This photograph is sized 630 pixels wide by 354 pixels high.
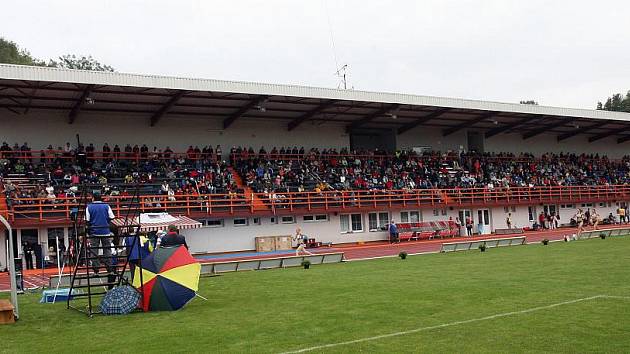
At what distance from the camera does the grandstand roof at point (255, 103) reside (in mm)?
33156

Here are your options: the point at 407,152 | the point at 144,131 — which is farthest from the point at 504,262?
the point at 407,152

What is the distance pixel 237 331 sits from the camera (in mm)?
9906

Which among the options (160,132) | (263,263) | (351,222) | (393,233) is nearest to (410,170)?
(393,233)

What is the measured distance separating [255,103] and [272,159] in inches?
206

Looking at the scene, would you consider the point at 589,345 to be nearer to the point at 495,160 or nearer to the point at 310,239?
the point at 310,239

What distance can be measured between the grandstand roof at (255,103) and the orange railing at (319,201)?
5.91 metres

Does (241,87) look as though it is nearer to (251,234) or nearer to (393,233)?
(251,234)

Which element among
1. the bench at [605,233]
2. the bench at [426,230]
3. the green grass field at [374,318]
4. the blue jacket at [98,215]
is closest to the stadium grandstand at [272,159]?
the bench at [426,230]

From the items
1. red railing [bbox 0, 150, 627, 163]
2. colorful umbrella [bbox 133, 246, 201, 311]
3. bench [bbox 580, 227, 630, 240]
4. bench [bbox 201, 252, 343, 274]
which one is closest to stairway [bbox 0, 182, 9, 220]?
red railing [bbox 0, 150, 627, 163]

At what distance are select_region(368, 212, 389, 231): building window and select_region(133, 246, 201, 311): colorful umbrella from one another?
2992 centimetres

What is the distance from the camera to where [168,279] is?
40.8 ft

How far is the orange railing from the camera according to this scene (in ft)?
98.7

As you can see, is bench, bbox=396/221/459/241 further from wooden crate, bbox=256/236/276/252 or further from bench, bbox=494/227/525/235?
wooden crate, bbox=256/236/276/252

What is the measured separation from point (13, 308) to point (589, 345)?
31.4 feet
